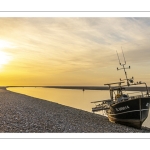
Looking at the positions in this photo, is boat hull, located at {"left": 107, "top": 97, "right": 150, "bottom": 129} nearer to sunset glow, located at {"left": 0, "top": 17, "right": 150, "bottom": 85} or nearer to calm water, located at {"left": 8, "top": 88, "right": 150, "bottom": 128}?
sunset glow, located at {"left": 0, "top": 17, "right": 150, "bottom": 85}

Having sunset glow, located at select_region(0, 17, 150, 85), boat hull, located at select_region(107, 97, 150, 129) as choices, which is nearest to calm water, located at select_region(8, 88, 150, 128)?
boat hull, located at select_region(107, 97, 150, 129)

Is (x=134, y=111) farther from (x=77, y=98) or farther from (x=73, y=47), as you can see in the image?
(x=77, y=98)

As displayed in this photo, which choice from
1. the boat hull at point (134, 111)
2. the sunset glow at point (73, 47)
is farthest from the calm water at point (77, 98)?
the sunset glow at point (73, 47)

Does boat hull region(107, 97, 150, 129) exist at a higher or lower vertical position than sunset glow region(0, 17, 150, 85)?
lower

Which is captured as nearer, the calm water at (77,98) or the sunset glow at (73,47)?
the sunset glow at (73,47)

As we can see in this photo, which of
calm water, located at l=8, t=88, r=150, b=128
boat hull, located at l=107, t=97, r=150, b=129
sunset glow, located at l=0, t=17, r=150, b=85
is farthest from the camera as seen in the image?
calm water, located at l=8, t=88, r=150, b=128

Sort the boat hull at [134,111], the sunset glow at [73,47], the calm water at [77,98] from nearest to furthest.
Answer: the sunset glow at [73,47] → the boat hull at [134,111] → the calm water at [77,98]

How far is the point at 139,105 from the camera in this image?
48.8 ft

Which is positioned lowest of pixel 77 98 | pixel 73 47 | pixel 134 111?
pixel 134 111

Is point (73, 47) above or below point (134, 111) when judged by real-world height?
above

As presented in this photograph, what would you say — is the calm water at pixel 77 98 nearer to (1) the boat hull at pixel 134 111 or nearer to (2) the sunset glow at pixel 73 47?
(1) the boat hull at pixel 134 111

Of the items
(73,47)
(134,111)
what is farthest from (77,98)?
(73,47)

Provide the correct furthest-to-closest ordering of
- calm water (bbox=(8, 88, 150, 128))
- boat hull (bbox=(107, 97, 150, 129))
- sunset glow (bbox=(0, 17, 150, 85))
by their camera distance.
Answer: calm water (bbox=(8, 88, 150, 128))
boat hull (bbox=(107, 97, 150, 129))
sunset glow (bbox=(0, 17, 150, 85))
